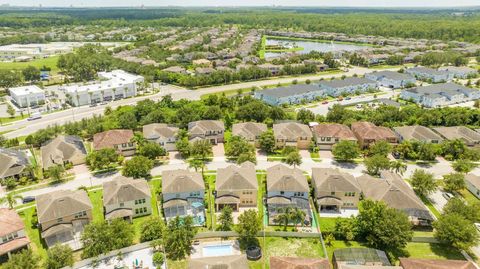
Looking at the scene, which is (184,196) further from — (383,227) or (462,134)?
(462,134)

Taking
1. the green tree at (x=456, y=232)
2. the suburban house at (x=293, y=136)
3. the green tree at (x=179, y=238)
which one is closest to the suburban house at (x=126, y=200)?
the green tree at (x=179, y=238)

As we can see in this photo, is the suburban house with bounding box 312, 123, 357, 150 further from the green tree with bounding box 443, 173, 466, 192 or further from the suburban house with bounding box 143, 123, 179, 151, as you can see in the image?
the suburban house with bounding box 143, 123, 179, 151

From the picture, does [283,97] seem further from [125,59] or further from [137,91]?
[125,59]

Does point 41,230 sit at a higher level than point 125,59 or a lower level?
lower

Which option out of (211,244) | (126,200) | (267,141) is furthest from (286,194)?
(126,200)

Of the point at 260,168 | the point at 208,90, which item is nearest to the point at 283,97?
the point at 208,90

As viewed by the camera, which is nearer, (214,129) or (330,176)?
(330,176)

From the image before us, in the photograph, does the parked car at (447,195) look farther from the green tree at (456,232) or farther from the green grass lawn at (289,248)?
the green grass lawn at (289,248)
